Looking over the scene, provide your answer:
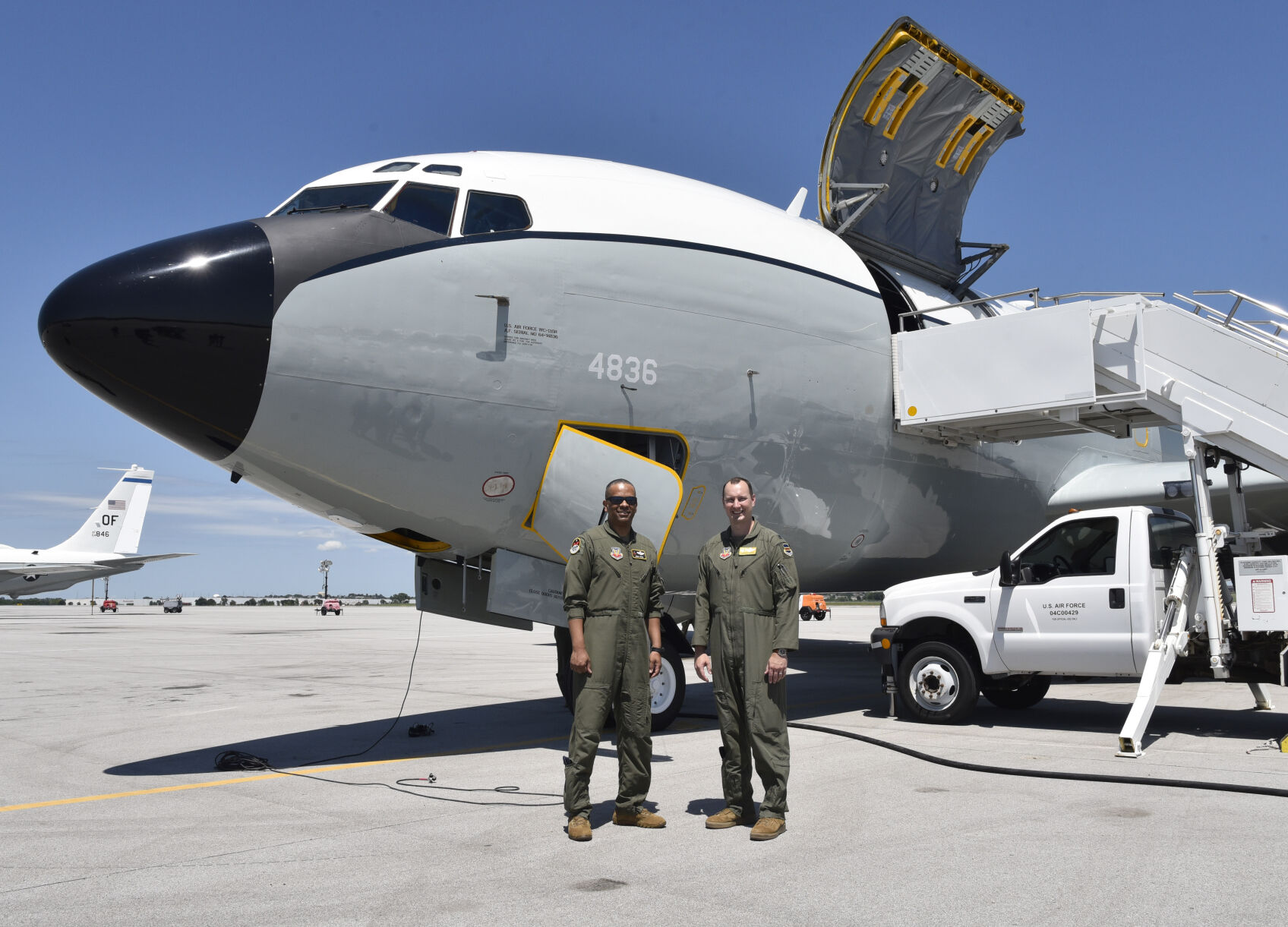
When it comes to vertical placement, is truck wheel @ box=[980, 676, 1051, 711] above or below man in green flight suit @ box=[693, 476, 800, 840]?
below

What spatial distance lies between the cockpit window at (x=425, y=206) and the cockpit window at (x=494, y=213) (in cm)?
15

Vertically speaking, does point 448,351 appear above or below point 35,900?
above

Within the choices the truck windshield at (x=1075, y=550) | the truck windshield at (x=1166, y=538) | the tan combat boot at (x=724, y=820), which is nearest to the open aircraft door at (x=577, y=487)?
the tan combat boot at (x=724, y=820)

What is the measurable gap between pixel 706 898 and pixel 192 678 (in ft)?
48.9

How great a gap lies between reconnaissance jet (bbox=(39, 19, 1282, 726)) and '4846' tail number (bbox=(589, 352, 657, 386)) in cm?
2

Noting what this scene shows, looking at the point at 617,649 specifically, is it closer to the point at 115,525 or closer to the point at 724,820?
the point at 724,820

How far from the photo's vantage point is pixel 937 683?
1001 cm

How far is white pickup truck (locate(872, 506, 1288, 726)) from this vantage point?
8812mm

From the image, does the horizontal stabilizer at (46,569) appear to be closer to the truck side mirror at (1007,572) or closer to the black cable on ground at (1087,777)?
the truck side mirror at (1007,572)

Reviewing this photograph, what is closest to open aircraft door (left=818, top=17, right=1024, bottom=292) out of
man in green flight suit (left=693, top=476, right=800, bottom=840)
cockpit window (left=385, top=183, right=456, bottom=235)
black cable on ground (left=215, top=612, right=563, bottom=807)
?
cockpit window (left=385, top=183, right=456, bottom=235)

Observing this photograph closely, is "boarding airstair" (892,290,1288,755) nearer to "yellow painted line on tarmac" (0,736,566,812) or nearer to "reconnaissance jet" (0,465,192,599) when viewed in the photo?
"yellow painted line on tarmac" (0,736,566,812)

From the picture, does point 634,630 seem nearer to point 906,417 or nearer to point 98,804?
point 98,804

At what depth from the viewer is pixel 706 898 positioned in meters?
4.27

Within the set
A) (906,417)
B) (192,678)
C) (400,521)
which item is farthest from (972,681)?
(192,678)
